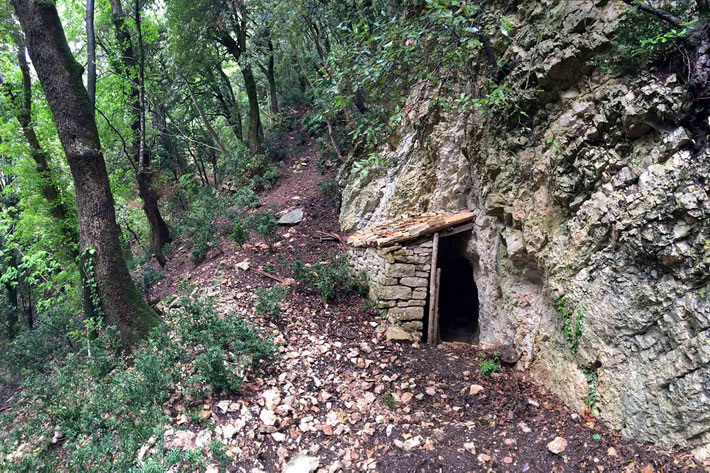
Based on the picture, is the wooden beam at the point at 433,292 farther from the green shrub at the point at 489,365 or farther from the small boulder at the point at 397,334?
the green shrub at the point at 489,365

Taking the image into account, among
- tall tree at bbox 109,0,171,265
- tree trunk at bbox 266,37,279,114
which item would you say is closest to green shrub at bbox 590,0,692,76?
tall tree at bbox 109,0,171,265

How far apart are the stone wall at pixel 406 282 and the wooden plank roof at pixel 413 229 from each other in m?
0.13

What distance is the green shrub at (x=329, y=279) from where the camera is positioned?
5.94 m

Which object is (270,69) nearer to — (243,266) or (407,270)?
(243,266)

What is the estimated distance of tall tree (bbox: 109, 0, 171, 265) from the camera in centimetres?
760

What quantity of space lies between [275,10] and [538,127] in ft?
20.7

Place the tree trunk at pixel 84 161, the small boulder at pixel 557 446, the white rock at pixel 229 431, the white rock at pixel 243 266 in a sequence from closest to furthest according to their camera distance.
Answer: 1. the small boulder at pixel 557 446
2. the white rock at pixel 229 431
3. the tree trunk at pixel 84 161
4. the white rock at pixel 243 266

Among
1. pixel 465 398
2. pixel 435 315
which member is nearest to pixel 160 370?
pixel 465 398

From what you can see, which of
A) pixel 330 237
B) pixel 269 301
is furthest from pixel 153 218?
pixel 269 301

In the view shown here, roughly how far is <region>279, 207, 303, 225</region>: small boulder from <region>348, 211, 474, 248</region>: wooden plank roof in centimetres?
285

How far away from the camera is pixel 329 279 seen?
19.8 feet

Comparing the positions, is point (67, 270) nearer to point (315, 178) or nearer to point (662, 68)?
point (315, 178)

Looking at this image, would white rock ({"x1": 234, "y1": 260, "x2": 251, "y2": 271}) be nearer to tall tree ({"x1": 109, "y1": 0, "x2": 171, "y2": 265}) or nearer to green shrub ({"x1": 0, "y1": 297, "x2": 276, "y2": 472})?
green shrub ({"x1": 0, "y1": 297, "x2": 276, "y2": 472})

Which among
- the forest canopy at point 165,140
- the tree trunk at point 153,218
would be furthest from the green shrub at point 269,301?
the tree trunk at point 153,218
